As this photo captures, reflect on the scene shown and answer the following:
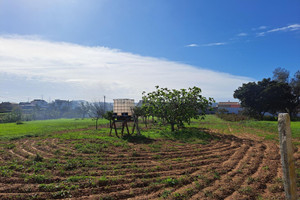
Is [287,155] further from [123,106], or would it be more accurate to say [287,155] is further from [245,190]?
[123,106]

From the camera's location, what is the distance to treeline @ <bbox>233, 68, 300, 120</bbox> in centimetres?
3325

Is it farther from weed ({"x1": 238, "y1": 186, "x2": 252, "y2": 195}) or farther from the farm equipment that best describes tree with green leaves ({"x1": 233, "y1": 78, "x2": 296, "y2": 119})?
weed ({"x1": 238, "y1": 186, "x2": 252, "y2": 195})

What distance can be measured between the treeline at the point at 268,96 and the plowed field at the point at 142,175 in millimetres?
28967

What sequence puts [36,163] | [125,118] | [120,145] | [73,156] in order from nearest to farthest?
[36,163] → [73,156] → [120,145] → [125,118]

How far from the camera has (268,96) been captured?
33656 millimetres

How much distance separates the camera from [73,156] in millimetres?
8828

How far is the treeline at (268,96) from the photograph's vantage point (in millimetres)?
33250

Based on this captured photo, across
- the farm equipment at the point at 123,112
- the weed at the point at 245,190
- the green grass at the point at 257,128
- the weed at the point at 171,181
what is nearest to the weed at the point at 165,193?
the weed at the point at 171,181

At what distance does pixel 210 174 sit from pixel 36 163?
274 inches

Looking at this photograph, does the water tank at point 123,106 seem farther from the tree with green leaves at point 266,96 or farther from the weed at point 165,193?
the tree with green leaves at point 266,96

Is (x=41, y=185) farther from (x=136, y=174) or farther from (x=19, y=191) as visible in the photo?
(x=136, y=174)

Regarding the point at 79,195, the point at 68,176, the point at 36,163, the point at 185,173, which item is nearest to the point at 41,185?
the point at 68,176

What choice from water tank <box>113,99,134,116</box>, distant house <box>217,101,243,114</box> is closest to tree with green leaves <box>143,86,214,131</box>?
water tank <box>113,99,134,116</box>

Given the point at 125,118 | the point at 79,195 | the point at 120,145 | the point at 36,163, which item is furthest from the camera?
the point at 125,118
